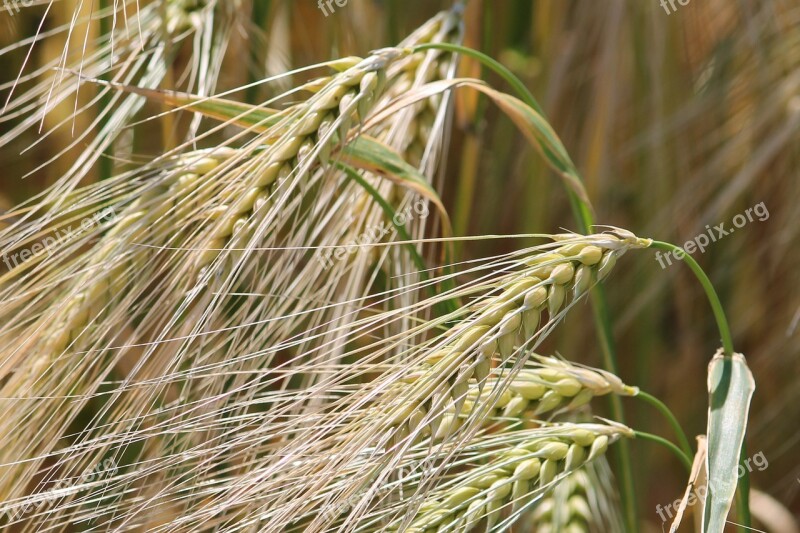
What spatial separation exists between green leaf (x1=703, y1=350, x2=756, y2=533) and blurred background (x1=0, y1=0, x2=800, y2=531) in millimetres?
350

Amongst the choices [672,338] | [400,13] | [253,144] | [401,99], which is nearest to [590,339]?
[672,338]

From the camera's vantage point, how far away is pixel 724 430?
1.62 ft

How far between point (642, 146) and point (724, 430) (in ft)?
1.81

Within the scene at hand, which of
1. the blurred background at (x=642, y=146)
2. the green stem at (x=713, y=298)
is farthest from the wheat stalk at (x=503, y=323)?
the blurred background at (x=642, y=146)

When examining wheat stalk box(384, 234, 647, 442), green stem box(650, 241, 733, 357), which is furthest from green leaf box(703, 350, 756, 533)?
wheat stalk box(384, 234, 647, 442)

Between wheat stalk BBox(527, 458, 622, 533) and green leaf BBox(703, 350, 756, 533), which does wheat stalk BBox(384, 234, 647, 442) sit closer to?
green leaf BBox(703, 350, 756, 533)

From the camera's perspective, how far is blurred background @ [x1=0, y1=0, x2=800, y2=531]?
0.90 meters

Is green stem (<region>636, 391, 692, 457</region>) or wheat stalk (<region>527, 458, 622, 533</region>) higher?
green stem (<region>636, 391, 692, 457</region>)

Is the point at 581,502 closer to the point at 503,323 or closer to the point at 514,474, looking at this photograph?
the point at 514,474

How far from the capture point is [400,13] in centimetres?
94

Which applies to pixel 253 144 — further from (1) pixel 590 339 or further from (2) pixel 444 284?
(1) pixel 590 339

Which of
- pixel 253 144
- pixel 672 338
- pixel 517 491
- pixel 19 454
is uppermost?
pixel 253 144

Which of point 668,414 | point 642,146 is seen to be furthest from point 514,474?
point 642,146

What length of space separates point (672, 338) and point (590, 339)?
158 mm
